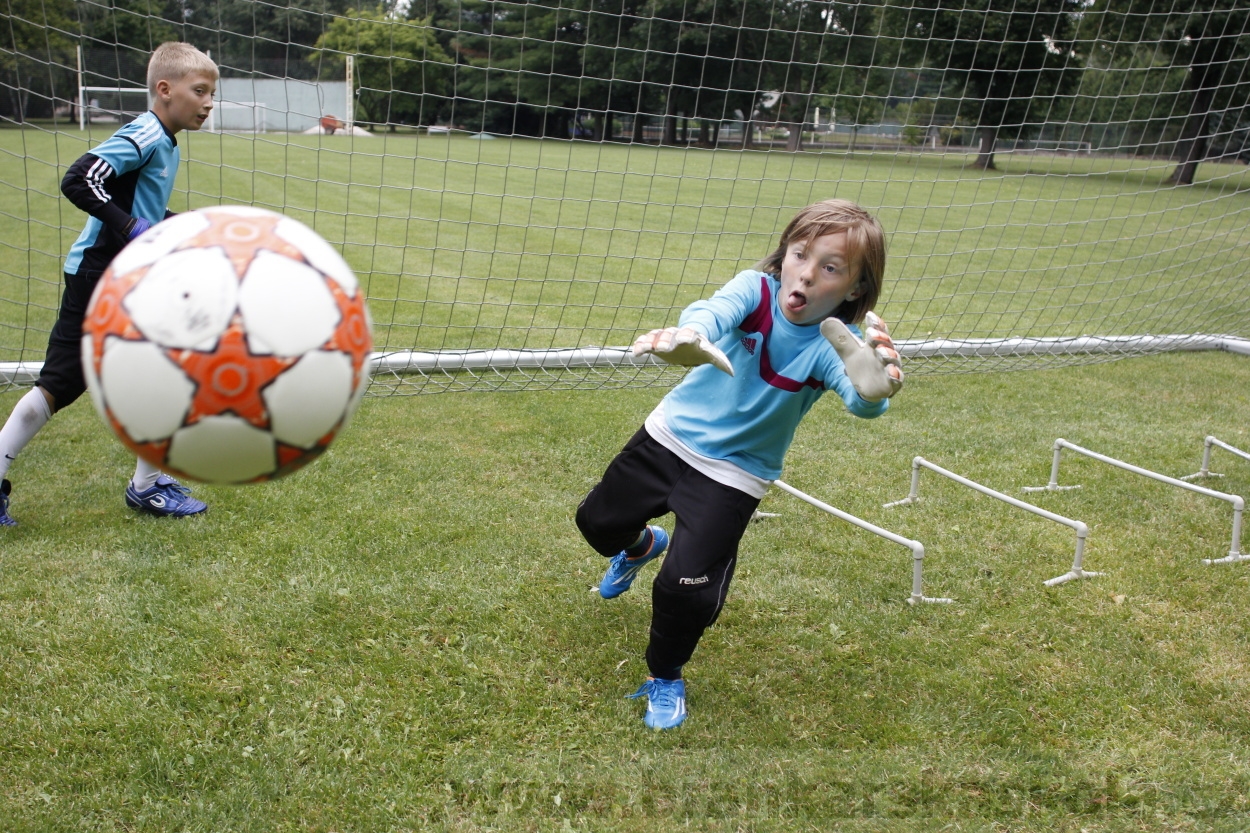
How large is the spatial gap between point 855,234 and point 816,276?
0.15m

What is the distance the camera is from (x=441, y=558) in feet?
12.4

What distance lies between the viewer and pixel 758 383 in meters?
2.87

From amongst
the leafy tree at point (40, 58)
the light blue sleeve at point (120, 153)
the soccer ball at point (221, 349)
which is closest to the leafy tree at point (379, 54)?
the leafy tree at point (40, 58)

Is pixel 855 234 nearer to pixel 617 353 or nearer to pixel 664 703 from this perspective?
pixel 664 703

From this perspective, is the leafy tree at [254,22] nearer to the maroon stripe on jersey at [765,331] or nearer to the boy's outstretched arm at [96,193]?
the boy's outstretched arm at [96,193]

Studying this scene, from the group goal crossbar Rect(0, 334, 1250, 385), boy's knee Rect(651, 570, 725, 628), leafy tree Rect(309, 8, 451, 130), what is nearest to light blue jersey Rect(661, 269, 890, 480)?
boy's knee Rect(651, 570, 725, 628)

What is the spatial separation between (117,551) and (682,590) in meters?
2.21

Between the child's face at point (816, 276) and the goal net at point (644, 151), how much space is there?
115 inches

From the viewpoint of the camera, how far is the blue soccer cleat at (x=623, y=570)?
3.47 m

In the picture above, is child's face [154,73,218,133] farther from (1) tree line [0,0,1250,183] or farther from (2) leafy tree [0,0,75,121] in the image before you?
(2) leafy tree [0,0,75,121]

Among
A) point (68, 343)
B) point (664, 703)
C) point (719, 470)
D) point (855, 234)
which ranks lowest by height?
point (664, 703)

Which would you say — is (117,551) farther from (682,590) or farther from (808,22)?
(808,22)

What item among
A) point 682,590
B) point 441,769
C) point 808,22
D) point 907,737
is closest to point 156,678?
point 441,769

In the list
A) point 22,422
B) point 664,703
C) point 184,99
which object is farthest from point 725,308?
point 22,422
